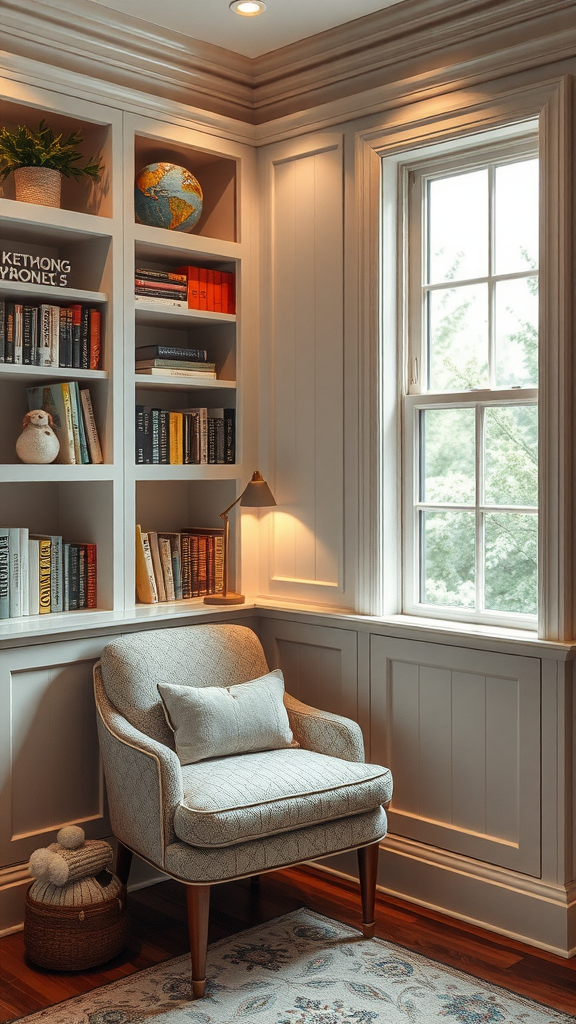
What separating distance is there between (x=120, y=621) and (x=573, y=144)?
6.52ft

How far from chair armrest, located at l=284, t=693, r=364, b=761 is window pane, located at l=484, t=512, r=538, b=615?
60cm

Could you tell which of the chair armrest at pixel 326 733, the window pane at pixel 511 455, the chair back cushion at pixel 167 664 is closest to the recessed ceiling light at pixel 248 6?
the window pane at pixel 511 455

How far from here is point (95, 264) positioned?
3.21 m

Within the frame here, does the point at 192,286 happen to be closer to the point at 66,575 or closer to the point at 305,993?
the point at 66,575

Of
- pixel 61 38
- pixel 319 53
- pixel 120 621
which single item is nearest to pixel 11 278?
pixel 61 38

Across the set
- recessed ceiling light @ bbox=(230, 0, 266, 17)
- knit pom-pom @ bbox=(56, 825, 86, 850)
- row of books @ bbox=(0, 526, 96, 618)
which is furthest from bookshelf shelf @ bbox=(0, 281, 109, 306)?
knit pom-pom @ bbox=(56, 825, 86, 850)

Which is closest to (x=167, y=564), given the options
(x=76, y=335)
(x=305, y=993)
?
(x=76, y=335)

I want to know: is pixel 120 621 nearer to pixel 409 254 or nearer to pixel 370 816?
pixel 370 816

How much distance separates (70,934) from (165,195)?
240 centimetres

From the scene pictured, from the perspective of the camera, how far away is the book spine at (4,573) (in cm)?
296

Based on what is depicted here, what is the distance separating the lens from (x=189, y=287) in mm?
3441

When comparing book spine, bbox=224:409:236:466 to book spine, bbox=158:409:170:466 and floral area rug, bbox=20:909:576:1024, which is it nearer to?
book spine, bbox=158:409:170:466

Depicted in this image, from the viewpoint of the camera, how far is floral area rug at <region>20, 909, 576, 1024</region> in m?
2.33

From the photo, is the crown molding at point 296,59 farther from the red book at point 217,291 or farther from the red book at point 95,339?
the red book at point 95,339
